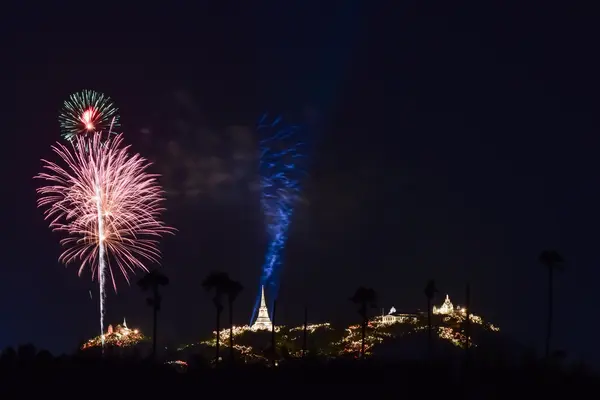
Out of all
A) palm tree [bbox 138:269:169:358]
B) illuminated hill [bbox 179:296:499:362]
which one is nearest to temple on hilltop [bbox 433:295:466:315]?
illuminated hill [bbox 179:296:499:362]


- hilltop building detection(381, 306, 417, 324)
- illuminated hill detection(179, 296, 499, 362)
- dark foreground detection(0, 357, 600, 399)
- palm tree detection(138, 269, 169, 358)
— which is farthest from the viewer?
hilltop building detection(381, 306, 417, 324)

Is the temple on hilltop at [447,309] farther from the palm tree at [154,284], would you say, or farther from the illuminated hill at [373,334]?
the palm tree at [154,284]

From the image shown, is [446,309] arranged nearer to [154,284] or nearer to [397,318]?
[397,318]

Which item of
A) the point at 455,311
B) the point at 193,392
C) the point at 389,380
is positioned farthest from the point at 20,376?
the point at 455,311

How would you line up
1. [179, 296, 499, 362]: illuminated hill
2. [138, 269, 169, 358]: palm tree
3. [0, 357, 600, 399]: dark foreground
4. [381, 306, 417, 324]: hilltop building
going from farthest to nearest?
[381, 306, 417, 324]: hilltop building → [179, 296, 499, 362]: illuminated hill → [138, 269, 169, 358]: palm tree → [0, 357, 600, 399]: dark foreground

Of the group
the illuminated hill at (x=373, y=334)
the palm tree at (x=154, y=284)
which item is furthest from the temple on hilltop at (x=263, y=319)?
the palm tree at (x=154, y=284)

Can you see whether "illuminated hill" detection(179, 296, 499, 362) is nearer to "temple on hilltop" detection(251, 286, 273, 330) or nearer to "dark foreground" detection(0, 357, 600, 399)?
"temple on hilltop" detection(251, 286, 273, 330)

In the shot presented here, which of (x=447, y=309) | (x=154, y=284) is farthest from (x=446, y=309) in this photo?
(x=154, y=284)

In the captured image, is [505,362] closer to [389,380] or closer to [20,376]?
[389,380]

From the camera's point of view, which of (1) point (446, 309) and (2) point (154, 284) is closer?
(2) point (154, 284)
